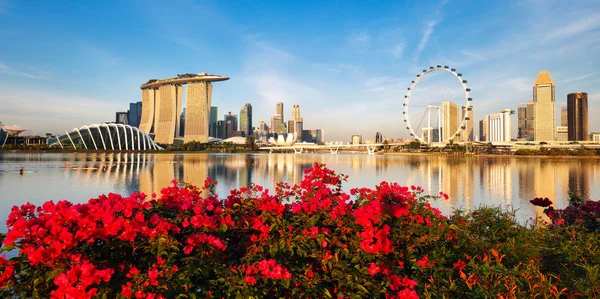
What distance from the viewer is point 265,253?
3.41 meters

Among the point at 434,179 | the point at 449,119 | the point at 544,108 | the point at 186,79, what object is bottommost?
the point at 434,179

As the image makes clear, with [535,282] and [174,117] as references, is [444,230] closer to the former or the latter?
[535,282]

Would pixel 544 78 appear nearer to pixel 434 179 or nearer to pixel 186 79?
pixel 186 79

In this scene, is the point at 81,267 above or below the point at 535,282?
above

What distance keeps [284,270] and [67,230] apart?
1.67 meters

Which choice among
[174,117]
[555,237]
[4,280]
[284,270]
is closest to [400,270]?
[284,270]

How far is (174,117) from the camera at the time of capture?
141m

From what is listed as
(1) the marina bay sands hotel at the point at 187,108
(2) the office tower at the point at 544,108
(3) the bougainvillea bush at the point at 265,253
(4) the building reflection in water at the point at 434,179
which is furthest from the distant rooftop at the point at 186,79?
(2) the office tower at the point at 544,108

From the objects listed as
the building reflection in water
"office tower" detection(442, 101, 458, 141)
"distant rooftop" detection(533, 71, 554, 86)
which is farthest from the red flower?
"distant rooftop" detection(533, 71, 554, 86)

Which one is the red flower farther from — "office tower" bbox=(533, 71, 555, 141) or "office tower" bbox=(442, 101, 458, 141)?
"office tower" bbox=(533, 71, 555, 141)

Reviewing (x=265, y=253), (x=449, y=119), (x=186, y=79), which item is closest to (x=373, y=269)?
(x=265, y=253)

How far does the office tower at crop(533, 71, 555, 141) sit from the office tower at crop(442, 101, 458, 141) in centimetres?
7572

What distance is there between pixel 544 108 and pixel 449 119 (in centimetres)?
9693

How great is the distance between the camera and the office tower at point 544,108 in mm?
178500
